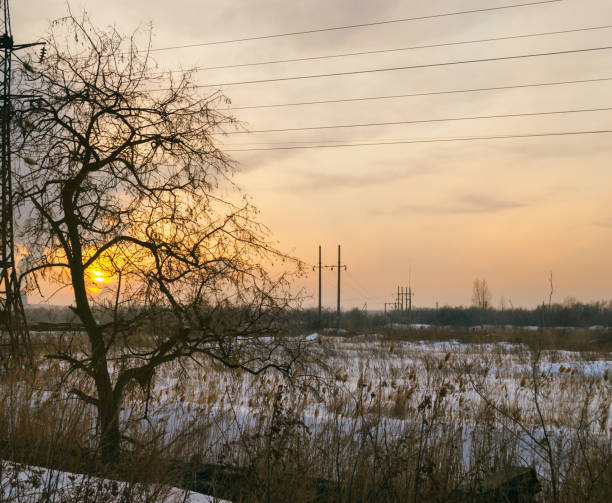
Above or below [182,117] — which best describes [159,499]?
below

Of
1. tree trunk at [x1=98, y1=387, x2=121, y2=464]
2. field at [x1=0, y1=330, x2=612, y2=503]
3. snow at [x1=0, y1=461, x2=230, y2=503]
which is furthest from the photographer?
tree trunk at [x1=98, y1=387, x2=121, y2=464]

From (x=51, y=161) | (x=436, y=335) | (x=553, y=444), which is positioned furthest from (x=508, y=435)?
(x=436, y=335)

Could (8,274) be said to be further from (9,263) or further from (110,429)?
(110,429)

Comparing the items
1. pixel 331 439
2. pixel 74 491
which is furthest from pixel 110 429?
pixel 331 439

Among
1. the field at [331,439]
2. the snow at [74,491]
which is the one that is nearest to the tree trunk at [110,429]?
the field at [331,439]

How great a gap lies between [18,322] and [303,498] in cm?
578

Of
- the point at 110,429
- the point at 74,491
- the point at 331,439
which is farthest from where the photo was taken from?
the point at 331,439

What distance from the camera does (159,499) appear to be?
158 inches

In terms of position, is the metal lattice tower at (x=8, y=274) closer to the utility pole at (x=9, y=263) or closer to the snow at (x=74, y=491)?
the utility pole at (x=9, y=263)

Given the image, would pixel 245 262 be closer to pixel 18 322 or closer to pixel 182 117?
pixel 182 117

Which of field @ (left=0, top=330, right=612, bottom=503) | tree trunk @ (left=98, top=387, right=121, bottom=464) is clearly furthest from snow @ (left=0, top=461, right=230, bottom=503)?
tree trunk @ (left=98, top=387, right=121, bottom=464)

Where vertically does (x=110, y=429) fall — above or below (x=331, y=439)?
above

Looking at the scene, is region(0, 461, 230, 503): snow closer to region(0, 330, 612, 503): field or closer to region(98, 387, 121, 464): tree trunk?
region(0, 330, 612, 503): field

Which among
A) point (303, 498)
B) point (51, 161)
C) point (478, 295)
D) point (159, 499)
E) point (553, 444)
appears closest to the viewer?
point (159, 499)
